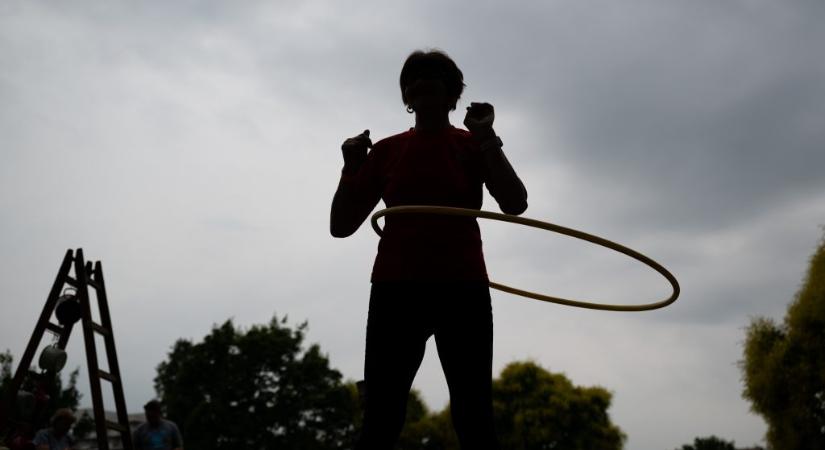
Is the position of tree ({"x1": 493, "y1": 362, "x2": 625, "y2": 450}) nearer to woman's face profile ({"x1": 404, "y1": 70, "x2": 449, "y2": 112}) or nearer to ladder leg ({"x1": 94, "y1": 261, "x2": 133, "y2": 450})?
ladder leg ({"x1": 94, "y1": 261, "x2": 133, "y2": 450})

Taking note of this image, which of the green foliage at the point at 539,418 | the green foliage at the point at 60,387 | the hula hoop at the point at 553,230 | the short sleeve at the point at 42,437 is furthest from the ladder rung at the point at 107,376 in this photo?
the green foliage at the point at 539,418

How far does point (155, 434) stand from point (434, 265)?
11761 millimetres

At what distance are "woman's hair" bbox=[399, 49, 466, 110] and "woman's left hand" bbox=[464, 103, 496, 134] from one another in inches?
9.2

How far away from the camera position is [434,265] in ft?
9.65

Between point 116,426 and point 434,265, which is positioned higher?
point 116,426

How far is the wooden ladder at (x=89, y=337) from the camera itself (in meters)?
10.7

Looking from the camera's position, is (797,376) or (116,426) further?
(797,376)

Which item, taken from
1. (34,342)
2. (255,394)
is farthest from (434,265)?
(255,394)

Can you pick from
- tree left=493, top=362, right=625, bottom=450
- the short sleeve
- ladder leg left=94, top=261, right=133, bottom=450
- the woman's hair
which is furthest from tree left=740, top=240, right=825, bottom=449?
the woman's hair

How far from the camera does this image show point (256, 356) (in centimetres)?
4525

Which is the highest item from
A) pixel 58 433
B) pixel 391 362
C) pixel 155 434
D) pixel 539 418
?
pixel 539 418

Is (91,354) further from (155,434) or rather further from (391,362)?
(391,362)

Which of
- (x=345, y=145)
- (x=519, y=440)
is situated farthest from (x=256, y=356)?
(x=345, y=145)

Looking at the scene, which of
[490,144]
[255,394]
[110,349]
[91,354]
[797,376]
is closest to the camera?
[490,144]
